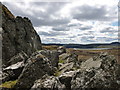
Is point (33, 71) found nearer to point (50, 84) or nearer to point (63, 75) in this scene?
point (50, 84)

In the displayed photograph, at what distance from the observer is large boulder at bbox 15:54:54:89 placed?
62.0 ft

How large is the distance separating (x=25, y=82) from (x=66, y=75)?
504 cm

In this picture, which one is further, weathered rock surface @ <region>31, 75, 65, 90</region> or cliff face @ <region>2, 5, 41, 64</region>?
cliff face @ <region>2, 5, 41, 64</region>

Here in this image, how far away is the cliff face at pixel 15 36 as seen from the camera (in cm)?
3150

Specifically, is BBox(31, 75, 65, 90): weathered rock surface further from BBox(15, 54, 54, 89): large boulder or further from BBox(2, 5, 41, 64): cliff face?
BBox(2, 5, 41, 64): cliff face

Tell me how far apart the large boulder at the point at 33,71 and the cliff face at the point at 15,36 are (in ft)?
37.0

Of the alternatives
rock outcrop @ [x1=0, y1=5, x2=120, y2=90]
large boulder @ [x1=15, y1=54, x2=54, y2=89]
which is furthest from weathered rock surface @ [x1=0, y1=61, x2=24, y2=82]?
large boulder @ [x1=15, y1=54, x2=54, y2=89]

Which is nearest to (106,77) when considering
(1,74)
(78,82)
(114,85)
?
(114,85)

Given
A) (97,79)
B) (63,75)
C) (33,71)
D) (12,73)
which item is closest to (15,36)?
(12,73)

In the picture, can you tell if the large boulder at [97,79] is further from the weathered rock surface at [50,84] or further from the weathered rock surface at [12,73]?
the weathered rock surface at [12,73]

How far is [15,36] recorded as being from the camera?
3591 cm

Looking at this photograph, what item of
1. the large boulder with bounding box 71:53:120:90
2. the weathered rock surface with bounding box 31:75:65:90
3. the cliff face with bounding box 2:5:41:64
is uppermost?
the cliff face with bounding box 2:5:41:64

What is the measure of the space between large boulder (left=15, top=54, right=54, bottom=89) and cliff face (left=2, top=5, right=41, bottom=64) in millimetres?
11278

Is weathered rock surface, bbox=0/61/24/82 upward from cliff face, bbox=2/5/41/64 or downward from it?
downward
